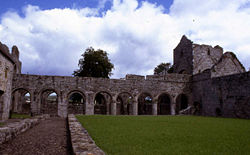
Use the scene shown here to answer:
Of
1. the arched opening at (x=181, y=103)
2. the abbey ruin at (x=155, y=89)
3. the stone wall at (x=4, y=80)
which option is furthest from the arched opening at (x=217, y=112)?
the stone wall at (x=4, y=80)

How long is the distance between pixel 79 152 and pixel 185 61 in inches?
1007

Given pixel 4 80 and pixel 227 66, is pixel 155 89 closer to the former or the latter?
pixel 227 66

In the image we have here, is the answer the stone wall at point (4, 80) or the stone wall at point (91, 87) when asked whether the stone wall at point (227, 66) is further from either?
the stone wall at point (4, 80)

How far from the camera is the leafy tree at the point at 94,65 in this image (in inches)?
1252

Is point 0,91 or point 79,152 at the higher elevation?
point 0,91

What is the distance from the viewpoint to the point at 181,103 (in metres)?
25.9

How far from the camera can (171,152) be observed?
12.9 ft

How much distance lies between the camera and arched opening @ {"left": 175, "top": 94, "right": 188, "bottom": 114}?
Result: 2416cm

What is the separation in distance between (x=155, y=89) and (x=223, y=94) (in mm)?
6351

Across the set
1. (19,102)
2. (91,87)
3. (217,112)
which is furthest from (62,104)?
(217,112)

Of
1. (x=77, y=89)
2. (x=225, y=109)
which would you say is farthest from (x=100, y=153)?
(x=225, y=109)

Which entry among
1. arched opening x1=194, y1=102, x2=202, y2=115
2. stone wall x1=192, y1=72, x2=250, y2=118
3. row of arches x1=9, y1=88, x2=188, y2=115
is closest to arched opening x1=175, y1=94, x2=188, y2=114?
row of arches x1=9, y1=88, x2=188, y2=115

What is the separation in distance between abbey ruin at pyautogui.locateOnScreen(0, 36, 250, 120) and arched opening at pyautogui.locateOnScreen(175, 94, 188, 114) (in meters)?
0.11

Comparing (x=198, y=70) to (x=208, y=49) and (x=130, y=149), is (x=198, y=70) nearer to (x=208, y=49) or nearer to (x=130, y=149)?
(x=208, y=49)
